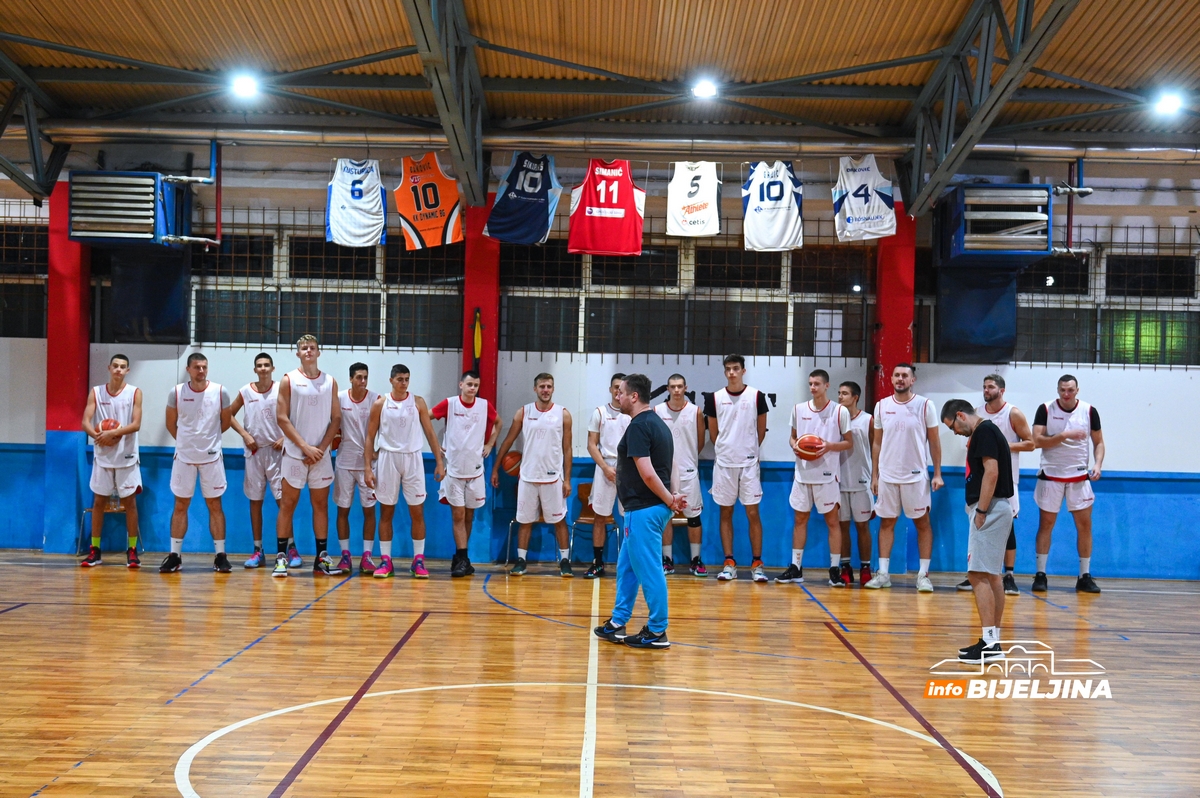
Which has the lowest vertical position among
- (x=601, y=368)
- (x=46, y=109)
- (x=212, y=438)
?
(x=212, y=438)

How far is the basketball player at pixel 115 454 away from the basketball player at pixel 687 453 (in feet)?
17.0

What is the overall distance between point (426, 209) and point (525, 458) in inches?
115

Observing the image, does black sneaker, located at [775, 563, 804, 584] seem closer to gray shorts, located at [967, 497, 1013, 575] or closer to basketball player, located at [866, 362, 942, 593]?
basketball player, located at [866, 362, 942, 593]

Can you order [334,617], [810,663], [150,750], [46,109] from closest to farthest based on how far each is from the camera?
1. [150,750]
2. [810,663]
3. [334,617]
4. [46,109]

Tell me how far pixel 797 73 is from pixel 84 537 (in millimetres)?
8985

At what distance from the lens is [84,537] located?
1038 cm

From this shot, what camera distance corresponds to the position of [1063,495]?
31.1 ft

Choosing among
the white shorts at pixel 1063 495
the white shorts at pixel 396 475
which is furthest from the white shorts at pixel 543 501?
the white shorts at pixel 1063 495

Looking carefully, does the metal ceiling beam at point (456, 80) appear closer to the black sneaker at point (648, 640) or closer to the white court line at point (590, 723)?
the white court line at point (590, 723)

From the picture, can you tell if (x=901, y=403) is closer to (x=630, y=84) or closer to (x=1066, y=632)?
(x=1066, y=632)

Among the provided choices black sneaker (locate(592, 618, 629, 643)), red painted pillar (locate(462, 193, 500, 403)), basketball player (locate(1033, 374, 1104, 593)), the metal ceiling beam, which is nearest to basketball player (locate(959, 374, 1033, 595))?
basketball player (locate(1033, 374, 1104, 593))

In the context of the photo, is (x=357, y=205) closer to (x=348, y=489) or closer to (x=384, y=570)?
(x=348, y=489)

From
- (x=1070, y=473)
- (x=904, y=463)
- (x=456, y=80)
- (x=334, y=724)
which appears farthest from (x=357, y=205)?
(x=1070, y=473)

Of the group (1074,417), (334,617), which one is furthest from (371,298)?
(1074,417)
